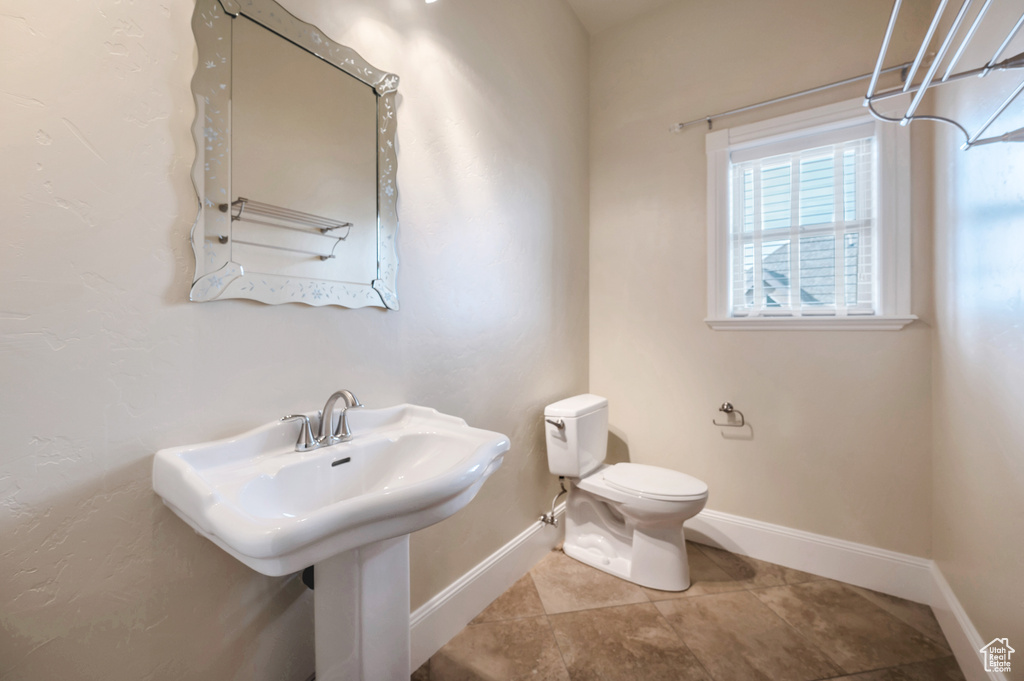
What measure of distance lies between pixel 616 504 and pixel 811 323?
1.21 metres

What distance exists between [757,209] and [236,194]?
218 cm

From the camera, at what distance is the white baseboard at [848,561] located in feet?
4.86

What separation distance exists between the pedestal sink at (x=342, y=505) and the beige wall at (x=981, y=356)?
1321mm

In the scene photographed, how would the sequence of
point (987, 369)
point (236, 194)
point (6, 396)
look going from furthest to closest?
point (987, 369) < point (236, 194) < point (6, 396)

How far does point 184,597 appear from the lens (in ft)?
3.01

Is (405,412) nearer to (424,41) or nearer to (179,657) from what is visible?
(179,657)

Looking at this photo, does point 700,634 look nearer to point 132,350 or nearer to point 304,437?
point 304,437

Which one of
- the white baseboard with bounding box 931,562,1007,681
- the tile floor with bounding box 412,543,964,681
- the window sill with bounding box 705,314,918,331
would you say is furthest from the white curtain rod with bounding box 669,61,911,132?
the tile floor with bounding box 412,543,964,681

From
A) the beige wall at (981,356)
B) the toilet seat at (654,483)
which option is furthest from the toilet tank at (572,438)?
the beige wall at (981,356)

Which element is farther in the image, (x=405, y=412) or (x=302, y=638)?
(x=405, y=412)

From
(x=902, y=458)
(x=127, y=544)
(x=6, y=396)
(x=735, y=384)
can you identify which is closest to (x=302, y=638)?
(x=127, y=544)

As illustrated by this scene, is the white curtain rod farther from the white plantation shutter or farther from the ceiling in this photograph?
the ceiling

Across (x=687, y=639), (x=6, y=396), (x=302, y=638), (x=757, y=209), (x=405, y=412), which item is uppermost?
(x=757, y=209)

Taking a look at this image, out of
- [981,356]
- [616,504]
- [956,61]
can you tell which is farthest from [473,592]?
[956,61]
